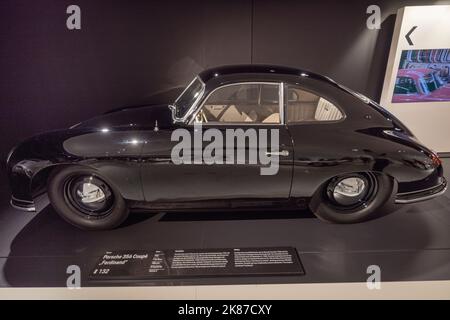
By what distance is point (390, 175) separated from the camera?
2.72m

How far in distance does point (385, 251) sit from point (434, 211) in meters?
0.90

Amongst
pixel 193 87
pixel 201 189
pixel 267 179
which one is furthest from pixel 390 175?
pixel 193 87

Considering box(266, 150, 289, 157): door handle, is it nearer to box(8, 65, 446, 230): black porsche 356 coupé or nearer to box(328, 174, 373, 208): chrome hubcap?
box(8, 65, 446, 230): black porsche 356 coupé

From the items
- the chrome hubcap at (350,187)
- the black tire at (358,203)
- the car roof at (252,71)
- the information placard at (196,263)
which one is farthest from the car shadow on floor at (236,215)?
the car roof at (252,71)

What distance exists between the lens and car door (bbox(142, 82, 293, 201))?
2635mm

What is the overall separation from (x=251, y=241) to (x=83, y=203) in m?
1.41

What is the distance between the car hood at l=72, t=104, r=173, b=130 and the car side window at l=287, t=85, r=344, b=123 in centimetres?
99

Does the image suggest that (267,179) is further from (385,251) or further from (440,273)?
(440,273)

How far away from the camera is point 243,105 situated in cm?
329

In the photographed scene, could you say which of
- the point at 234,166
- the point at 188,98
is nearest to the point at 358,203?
the point at 234,166

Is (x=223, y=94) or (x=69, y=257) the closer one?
(x=69, y=257)

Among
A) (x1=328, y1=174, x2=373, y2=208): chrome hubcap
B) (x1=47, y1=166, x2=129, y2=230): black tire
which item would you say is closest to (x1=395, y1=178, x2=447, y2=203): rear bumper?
(x1=328, y1=174, x2=373, y2=208): chrome hubcap

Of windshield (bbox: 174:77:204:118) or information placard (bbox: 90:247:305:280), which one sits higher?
windshield (bbox: 174:77:204:118)

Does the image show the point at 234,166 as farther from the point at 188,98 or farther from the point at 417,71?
the point at 417,71
